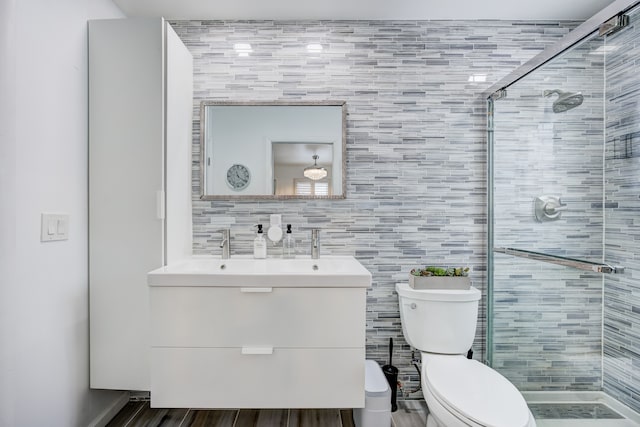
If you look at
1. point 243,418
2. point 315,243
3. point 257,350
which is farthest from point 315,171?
point 243,418

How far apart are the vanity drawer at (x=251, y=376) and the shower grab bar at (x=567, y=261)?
96 cm

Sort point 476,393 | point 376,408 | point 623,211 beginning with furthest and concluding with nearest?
point 376,408, point 476,393, point 623,211

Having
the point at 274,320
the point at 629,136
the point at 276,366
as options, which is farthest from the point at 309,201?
the point at 629,136

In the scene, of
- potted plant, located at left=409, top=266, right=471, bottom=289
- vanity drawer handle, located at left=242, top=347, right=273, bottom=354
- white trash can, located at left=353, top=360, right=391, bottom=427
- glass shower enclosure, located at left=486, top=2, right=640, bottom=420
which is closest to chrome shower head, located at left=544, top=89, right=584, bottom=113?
glass shower enclosure, located at left=486, top=2, right=640, bottom=420

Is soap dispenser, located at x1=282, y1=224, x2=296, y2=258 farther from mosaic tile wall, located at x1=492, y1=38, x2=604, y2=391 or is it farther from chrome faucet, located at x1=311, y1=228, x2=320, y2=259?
mosaic tile wall, located at x1=492, y1=38, x2=604, y2=391

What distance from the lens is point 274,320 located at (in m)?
1.55

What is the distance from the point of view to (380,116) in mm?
2117

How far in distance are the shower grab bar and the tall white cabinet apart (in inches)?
71.4

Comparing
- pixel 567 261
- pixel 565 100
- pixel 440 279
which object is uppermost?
pixel 565 100

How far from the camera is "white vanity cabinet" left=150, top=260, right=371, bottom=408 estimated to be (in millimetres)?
1542

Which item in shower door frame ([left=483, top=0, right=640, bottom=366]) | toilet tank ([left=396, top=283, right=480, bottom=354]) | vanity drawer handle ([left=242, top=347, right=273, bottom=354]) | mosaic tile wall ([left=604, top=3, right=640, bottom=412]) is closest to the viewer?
mosaic tile wall ([left=604, top=3, right=640, bottom=412])

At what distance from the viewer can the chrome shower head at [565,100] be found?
1.47 metres

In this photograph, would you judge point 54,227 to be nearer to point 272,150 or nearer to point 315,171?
point 272,150

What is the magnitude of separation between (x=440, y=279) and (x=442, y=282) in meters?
0.02
